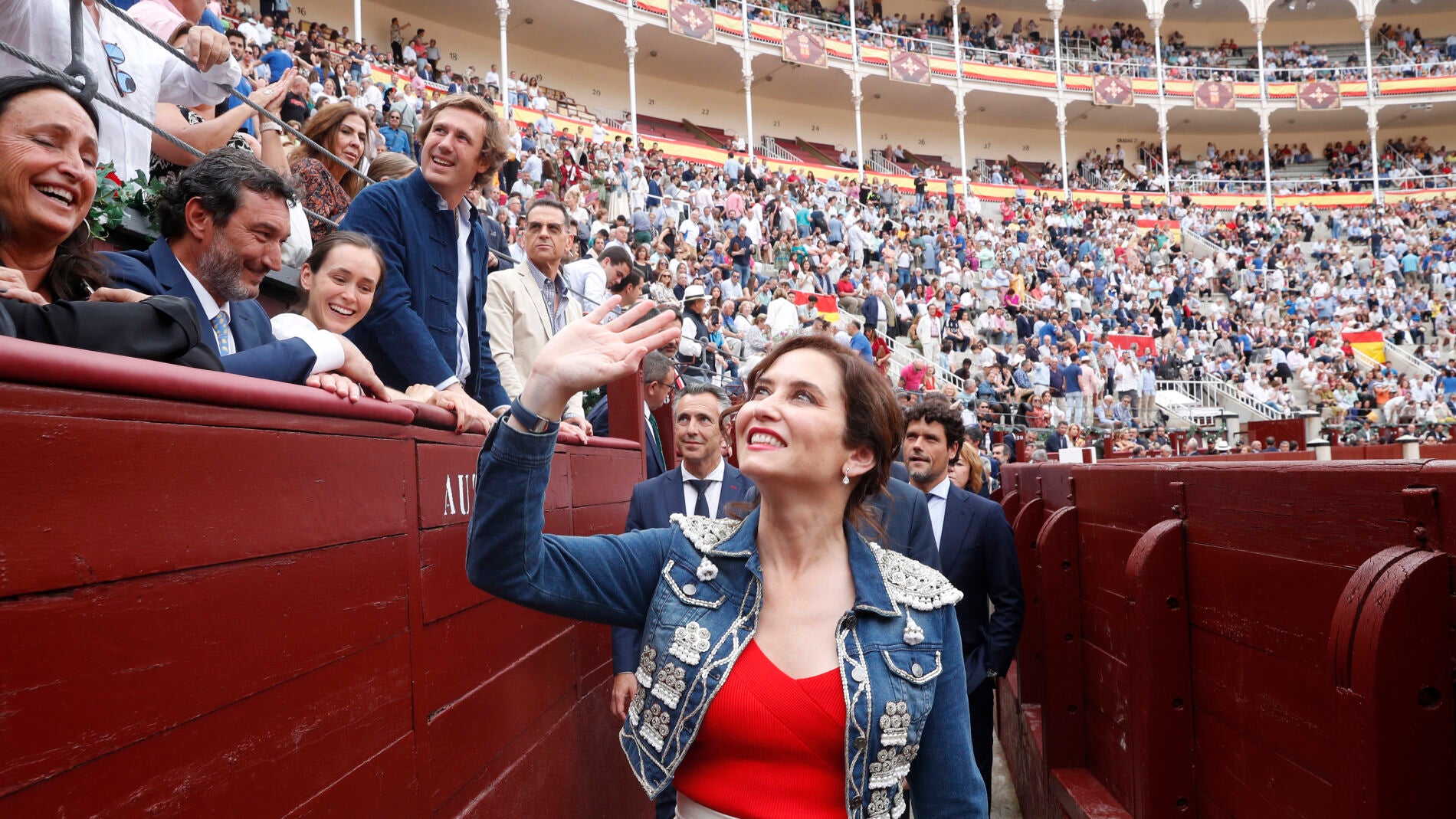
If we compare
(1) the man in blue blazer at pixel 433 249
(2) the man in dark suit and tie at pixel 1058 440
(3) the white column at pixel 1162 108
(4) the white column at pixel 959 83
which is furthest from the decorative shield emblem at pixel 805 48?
(1) the man in blue blazer at pixel 433 249

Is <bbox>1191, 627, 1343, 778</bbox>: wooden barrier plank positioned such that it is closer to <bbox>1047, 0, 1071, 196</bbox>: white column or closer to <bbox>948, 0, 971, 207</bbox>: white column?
<bbox>948, 0, 971, 207</bbox>: white column

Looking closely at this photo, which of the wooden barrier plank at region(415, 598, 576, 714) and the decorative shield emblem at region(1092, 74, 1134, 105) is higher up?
the decorative shield emblem at region(1092, 74, 1134, 105)

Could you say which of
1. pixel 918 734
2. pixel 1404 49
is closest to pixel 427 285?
pixel 918 734

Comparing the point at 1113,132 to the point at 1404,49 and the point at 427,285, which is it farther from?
the point at 427,285

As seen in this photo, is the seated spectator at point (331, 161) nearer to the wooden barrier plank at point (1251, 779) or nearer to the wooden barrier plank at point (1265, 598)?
the wooden barrier plank at point (1265, 598)

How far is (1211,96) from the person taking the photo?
110 feet

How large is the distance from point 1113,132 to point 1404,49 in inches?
414

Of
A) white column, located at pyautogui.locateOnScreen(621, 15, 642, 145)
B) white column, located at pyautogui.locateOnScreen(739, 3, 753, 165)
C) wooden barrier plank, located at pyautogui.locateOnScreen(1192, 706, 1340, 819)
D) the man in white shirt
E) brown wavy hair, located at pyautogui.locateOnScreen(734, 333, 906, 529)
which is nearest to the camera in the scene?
wooden barrier plank, located at pyautogui.locateOnScreen(1192, 706, 1340, 819)

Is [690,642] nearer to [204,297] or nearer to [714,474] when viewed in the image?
[204,297]

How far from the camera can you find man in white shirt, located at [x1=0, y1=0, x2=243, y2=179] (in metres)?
2.52

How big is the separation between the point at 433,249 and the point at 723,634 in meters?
1.66

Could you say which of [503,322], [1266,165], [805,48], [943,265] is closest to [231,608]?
[503,322]

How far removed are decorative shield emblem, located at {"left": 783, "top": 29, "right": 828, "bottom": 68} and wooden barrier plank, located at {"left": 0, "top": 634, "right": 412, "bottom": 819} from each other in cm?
2876

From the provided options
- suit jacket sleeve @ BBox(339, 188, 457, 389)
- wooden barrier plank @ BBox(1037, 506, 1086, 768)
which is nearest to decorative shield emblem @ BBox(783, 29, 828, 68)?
wooden barrier plank @ BBox(1037, 506, 1086, 768)
